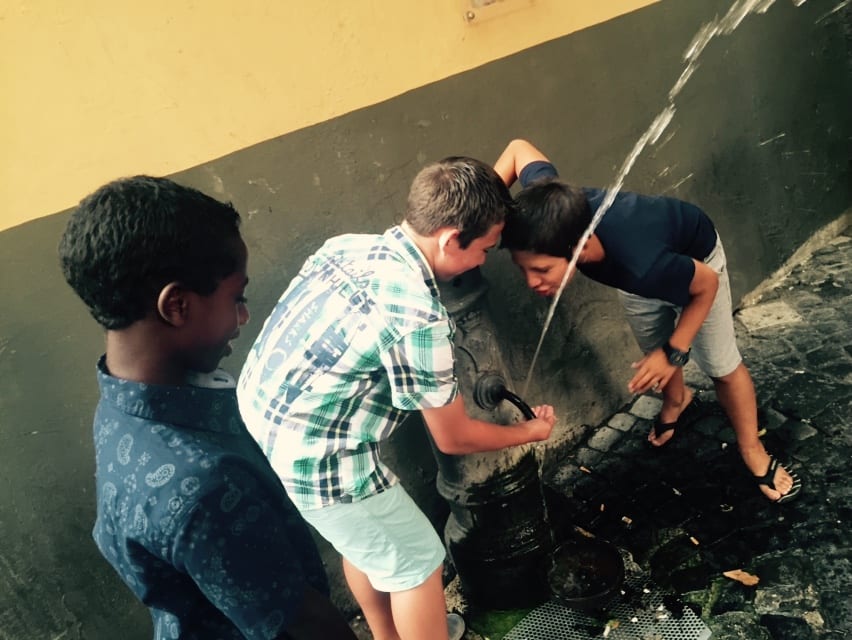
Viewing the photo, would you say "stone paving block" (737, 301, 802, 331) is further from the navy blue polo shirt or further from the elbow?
the elbow

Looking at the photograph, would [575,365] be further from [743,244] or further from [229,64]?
[229,64]

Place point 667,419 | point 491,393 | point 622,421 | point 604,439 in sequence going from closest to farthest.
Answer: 1. point 491,393
2. point 667,419
3. point 604,439
4. point 622,421

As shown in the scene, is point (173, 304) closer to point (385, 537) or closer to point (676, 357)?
point (385, 537)

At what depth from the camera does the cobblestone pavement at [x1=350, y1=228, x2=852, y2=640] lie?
2.61 metres

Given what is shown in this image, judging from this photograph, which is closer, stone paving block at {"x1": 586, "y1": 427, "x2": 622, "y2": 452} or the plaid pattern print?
the plaid pattern print

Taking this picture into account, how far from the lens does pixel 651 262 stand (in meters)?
2.49

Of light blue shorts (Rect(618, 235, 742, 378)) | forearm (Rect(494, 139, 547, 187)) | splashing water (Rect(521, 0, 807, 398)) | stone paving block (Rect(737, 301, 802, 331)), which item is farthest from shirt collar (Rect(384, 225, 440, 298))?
stone paving block (Rect(737, 301, 802, 331))

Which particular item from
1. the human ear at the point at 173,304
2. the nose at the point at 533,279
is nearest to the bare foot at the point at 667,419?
the nose at the point at 533,279

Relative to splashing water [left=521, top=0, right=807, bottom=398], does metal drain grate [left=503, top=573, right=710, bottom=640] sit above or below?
below

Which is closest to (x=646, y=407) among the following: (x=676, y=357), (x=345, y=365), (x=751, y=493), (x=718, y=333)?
(x=751, y=493)

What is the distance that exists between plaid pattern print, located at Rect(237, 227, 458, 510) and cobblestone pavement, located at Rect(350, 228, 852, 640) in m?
1.40

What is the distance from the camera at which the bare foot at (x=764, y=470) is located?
302 cm

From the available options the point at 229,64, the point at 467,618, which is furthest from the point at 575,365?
the point at 229,64

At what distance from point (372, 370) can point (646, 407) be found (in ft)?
8.54
